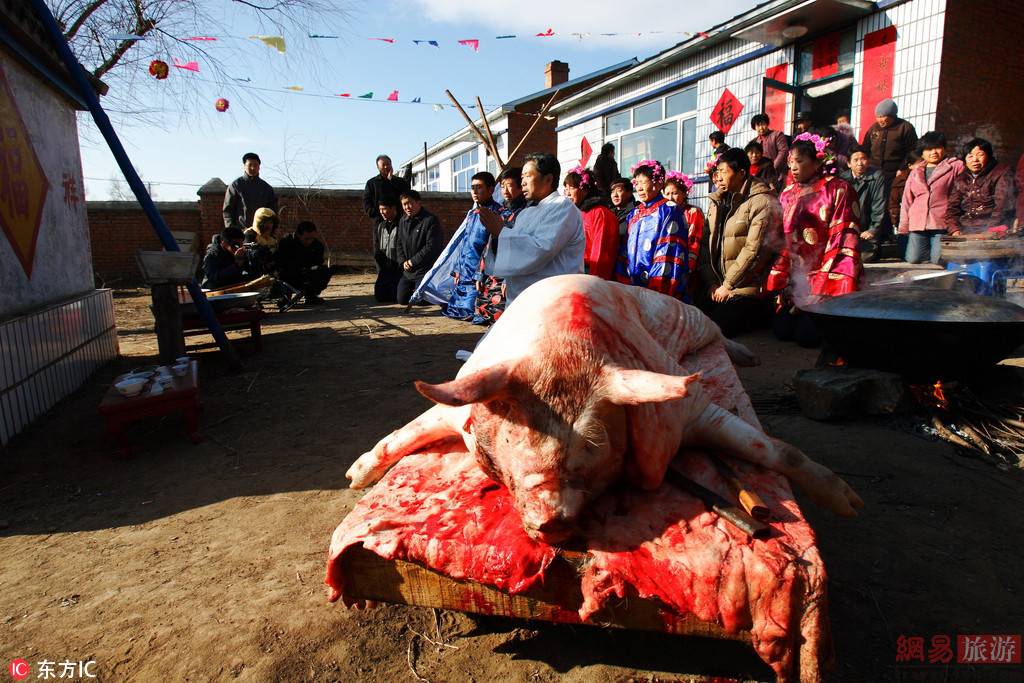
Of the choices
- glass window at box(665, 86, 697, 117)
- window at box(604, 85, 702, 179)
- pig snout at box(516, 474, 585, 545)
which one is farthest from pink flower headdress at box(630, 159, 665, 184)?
glass window at box(665, 86, 697, 117)

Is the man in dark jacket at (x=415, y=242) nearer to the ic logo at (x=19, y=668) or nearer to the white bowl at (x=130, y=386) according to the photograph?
the white bowl at (x=130, y=386)

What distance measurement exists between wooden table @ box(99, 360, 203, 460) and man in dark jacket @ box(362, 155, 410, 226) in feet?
24.1

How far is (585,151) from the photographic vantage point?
617 inches

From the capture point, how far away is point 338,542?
73.6 inches

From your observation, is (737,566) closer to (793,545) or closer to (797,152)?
(793,545)

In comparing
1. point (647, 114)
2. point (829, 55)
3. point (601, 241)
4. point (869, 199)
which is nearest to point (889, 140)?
point (869, 199)

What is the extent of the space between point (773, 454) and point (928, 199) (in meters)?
7.28

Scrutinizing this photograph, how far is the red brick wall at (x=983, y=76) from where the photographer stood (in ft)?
26.8

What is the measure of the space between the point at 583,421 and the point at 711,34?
11.3m

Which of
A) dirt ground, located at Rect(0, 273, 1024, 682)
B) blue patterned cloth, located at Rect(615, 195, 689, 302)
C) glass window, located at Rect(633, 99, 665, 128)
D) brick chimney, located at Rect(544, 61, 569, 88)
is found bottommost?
dirt ground, located at Rect(0, 273, 1024, 682)

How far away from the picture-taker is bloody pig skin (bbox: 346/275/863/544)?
5.77ft

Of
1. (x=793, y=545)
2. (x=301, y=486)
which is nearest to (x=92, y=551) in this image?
(x=301, y=486)

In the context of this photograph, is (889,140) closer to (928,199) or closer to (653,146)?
(928,199)

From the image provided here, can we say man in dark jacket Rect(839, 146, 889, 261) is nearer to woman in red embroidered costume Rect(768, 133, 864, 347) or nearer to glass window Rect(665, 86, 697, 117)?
woman in red embroidered costume Rect(768, 133, 864, 347)
